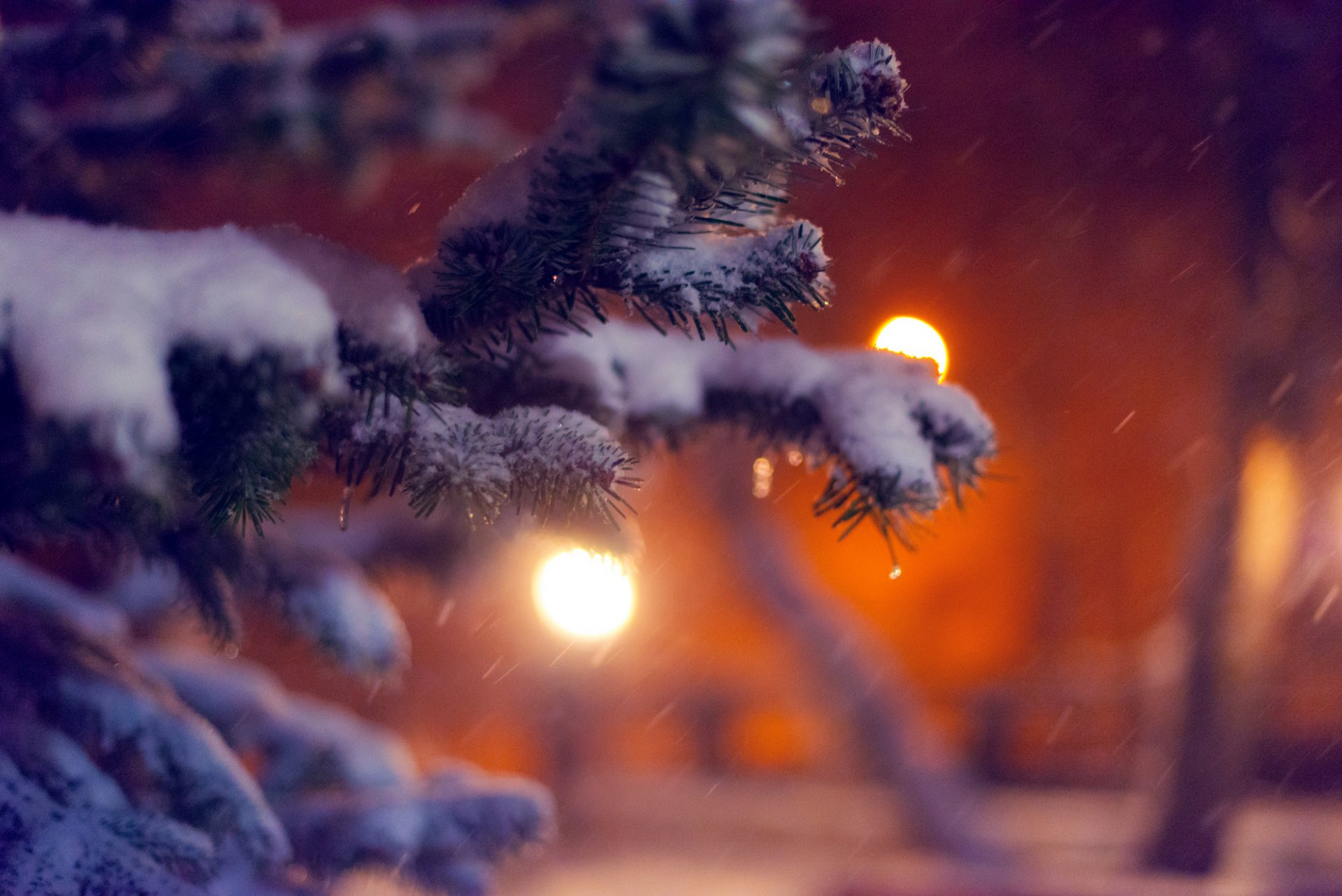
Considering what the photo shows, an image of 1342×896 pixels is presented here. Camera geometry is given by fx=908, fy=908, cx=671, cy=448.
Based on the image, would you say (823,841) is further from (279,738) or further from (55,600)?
(55,600)

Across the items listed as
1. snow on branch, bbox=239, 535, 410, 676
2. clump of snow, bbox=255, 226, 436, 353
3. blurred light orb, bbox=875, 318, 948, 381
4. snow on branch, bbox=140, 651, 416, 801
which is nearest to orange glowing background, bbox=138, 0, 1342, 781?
blurred light orb, bbox=875, 318, 948, 381

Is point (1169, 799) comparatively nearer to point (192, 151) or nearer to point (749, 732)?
point (192, 151)

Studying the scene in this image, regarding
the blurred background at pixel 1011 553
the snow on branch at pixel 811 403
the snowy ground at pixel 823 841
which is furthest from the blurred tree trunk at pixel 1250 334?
the snow on branch at pixel 811 403

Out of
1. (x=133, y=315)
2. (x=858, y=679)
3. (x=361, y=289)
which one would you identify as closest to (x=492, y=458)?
(x=361, y=289)

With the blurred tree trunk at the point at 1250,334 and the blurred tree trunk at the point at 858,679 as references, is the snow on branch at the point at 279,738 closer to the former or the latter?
the blurred tree trunk at the point at 858,679

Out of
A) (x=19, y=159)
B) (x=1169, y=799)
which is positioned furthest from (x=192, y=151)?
(x=1169, y=799)

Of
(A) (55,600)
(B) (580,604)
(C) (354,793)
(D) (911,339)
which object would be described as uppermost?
(B) (580,604)

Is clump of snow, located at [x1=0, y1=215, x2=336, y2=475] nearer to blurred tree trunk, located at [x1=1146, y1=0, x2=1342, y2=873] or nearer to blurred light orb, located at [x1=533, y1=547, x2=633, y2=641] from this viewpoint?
blurred light orb, located at [x1=533, y1=547, x2=633, y2=641]
